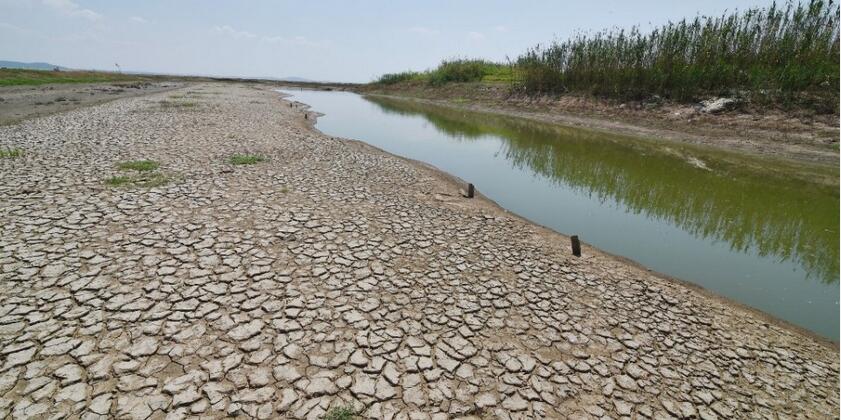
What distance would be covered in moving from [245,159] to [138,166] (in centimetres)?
307

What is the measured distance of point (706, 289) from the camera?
7762 millimetres

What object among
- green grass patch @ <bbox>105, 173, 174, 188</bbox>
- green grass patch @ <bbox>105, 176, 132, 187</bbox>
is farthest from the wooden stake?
green grass patch @ <bbox>105, 176, 132, 187</bbox>

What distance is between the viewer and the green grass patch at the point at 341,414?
398cm

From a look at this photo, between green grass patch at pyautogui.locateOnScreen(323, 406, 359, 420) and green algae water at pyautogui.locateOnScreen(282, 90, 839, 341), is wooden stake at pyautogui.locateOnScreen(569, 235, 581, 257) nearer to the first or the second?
green algae water at pyautogui.locateOnScreen(282, 90, 839, 341)

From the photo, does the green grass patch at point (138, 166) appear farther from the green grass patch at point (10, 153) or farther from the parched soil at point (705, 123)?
the parched soil at point (705, 123)

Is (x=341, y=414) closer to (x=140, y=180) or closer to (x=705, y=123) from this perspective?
(x=140, y=180)

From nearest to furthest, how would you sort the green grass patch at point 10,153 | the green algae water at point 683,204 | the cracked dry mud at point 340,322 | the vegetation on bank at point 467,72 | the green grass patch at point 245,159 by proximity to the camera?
the cracked dry mud at point 340,322 → the green algae water at point 683,204 → the green grass patch at point 10,153 → the green grass patch at point 245,159 → the vegetation on bank at point 467,72

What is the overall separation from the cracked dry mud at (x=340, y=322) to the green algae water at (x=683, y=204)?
5.36 feet

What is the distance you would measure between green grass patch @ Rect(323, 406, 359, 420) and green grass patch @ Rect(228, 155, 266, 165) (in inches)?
A: 432

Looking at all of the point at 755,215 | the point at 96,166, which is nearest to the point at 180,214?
the point at 96,166

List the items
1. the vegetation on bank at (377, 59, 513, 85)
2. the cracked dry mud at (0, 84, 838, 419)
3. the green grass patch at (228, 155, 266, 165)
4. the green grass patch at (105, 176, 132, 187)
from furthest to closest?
the vegetation on bank at (377, 59, 513, 85), the green grass patch at (228, 155, 266, 165), the green grass patch at (105, 176, 132, 187), the cracked dry mud at (0, 84, 838, 419)

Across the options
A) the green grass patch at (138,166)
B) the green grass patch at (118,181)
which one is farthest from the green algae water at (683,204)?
the green grass patch at (118,181)

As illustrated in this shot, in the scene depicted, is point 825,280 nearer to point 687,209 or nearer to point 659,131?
point 687,209

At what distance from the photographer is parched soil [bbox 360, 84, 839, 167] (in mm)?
18328
